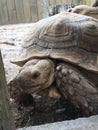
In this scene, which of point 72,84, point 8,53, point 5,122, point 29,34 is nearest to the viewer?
point 5,122

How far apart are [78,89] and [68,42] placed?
0.29m

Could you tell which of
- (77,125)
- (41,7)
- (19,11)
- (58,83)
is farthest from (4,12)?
(77,125)

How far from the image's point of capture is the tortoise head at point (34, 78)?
1414 millimetres

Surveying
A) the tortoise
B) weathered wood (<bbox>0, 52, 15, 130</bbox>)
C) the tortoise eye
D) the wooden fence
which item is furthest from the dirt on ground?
the wooden fence

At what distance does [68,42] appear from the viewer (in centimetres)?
154

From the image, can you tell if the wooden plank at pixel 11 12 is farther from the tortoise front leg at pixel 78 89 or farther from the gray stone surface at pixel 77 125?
the gray stone surface at pixel 77 125

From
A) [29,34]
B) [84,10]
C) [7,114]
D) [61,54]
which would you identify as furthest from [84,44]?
[7,114]

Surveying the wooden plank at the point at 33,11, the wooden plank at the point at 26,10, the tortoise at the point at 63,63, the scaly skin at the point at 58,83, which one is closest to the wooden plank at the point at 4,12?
the wooden plank at the point at 26,10

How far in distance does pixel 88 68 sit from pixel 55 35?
28 centimetres

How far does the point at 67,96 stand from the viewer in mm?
1475

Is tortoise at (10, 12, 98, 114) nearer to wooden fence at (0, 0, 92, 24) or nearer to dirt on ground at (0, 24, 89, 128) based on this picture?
dirt on ground at (0, 24, 89, 128)

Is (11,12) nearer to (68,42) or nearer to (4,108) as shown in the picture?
(68,42)

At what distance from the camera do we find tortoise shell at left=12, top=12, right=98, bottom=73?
4.96ft

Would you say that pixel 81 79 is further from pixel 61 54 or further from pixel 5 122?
→ pixel 5 122
